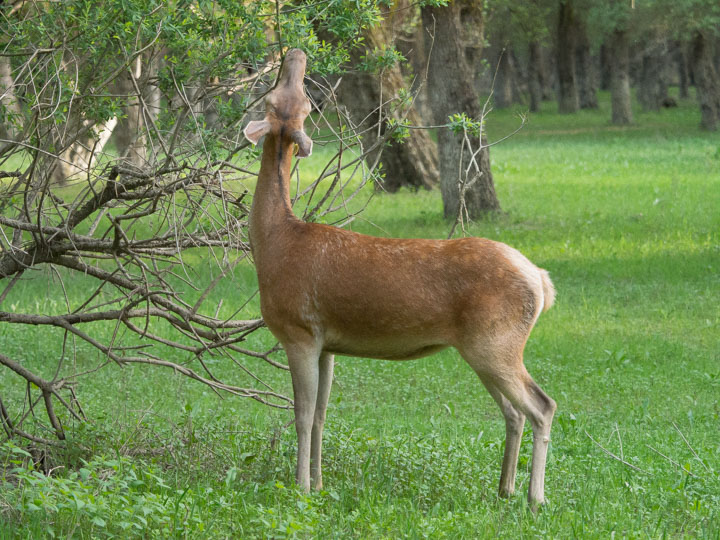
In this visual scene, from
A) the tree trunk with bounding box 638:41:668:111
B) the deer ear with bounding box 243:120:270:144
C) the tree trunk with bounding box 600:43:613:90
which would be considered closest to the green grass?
the deer ear with bounding box 243:120:270:144

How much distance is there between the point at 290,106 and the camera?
5438 mm

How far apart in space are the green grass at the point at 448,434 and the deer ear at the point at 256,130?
934 mm

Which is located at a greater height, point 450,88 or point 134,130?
point 134,130

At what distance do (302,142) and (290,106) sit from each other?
26cm

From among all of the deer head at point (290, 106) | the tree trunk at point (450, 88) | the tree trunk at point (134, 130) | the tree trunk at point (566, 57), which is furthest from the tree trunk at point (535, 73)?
the deer head at point (290, 106)

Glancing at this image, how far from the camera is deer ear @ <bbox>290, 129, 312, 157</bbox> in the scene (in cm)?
530

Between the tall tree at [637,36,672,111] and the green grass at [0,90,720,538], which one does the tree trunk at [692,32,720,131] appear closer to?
the tall tree at [637,36,672,111]

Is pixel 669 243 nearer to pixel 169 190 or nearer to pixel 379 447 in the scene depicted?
pixel 379 447

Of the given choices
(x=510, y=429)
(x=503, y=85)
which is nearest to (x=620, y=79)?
(x=503, y=85)

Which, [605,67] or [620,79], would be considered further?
[605,67]

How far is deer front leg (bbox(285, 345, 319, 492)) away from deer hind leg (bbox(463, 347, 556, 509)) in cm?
83

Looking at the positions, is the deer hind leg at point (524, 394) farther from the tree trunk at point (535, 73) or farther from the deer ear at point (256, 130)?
the tree trunk at point (535, 73)

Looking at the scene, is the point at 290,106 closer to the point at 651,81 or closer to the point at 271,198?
the point at 271,198

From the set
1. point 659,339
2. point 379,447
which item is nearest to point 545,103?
point 659,339
